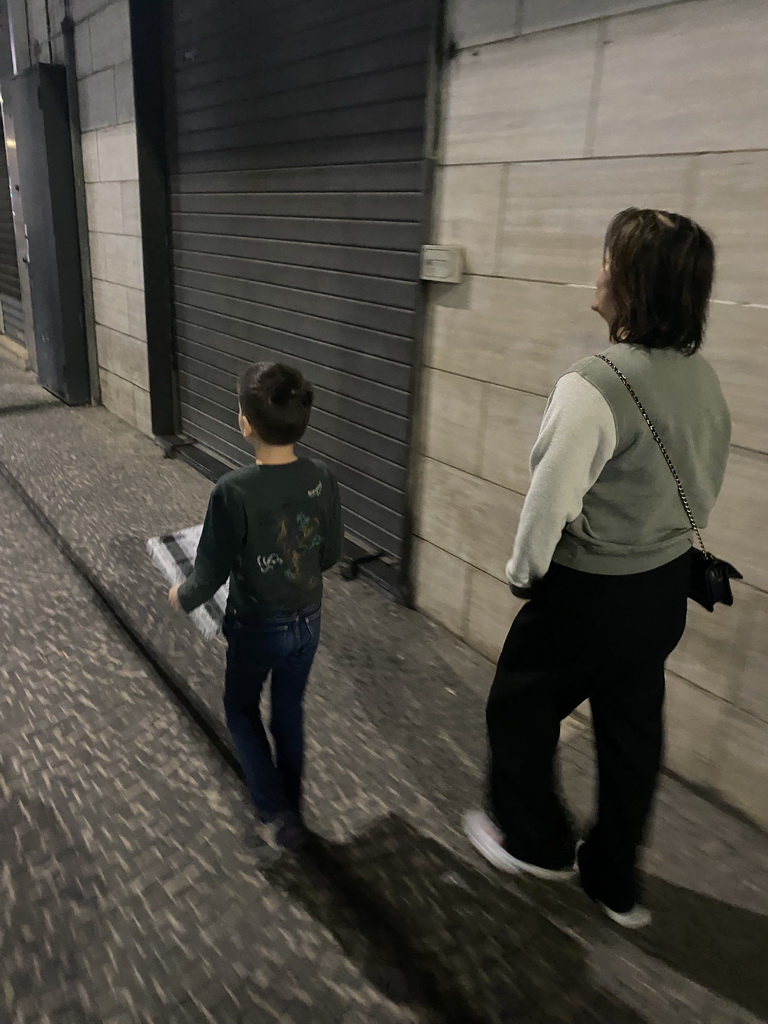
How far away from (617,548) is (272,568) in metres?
0.76

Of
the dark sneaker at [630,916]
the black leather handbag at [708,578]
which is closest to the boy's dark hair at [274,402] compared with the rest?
the black leather handbag at [708,578]

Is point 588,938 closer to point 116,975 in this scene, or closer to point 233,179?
point 116,975

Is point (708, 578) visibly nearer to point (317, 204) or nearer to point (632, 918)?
point (632, 918)

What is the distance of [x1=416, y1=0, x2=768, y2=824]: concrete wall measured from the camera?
187cm

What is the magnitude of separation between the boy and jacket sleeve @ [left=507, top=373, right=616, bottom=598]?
1.73 feet

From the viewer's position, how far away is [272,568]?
5.60 feet

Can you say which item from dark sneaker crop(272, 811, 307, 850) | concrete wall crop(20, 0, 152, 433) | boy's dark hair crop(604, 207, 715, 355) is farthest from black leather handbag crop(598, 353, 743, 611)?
concrete wall crop(20, 0, 152, 433)

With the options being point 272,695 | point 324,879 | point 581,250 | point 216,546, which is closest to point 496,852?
point 324,879

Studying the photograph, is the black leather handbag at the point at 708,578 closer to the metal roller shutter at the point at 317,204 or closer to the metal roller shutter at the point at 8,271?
the metal roller shutter at the point at 317,204

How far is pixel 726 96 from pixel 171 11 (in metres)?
4.01

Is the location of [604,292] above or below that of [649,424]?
above

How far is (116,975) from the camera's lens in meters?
1.63

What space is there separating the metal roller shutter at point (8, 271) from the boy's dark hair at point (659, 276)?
26.1 ft

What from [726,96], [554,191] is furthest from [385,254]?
[726,96]
